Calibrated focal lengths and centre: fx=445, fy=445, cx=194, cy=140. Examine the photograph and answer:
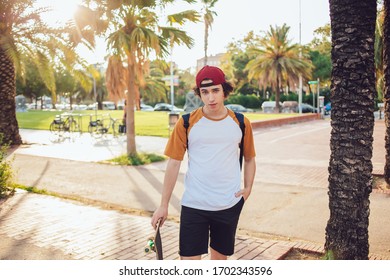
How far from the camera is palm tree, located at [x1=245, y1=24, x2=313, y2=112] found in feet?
141

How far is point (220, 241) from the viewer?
3.17m

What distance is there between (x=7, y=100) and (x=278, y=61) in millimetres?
32067

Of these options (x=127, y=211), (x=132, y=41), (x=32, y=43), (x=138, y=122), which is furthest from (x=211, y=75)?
(x=138, y=122)

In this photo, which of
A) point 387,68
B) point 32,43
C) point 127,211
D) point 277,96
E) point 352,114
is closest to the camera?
point 352,114

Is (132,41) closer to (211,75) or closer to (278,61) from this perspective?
(211,75)

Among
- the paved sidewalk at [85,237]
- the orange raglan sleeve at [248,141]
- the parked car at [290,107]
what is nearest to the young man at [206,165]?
the orange raglan sleeve at [248,141]

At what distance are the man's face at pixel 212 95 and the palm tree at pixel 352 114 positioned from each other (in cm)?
149

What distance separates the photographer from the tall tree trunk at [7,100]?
15.3 meters

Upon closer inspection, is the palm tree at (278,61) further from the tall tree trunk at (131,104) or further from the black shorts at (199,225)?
the black shorts at (199,225)

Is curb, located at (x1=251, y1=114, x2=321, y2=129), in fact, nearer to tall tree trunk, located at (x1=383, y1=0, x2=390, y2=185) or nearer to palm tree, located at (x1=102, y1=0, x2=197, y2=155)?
palm tree, located at (x1=102, y1=0, x2=197, y2=155)

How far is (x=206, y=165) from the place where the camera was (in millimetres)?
2959

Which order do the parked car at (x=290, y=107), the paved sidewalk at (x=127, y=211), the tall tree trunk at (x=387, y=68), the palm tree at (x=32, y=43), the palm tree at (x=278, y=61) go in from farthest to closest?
1. the parked car at (x=290, y=107)
2. the palm tree at (x=278, y=61)
3. the palm tree at (x=32, y=43)
4. the tall tree trunk at (x=387, y=68)
5. the paved sidewalk at (x=127, y=211)

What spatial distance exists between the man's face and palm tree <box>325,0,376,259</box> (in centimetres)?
149
